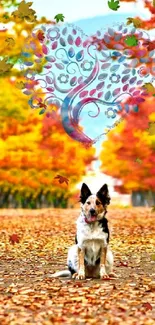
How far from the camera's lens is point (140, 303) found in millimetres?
9836

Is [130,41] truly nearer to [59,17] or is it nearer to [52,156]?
[59,17]

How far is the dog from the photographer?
11.2 m

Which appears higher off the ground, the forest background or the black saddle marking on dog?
the forest background

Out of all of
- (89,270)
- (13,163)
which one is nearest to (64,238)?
(89,270)

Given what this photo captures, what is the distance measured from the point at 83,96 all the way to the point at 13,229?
45.3 ft

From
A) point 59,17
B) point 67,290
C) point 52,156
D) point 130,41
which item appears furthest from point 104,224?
point 52,156

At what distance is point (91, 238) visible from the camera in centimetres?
1152

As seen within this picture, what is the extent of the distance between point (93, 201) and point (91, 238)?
716 millimetres

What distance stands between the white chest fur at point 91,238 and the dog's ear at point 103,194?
0.49 m

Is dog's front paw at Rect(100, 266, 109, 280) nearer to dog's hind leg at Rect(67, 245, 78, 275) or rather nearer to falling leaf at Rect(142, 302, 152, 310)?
dog's hind leg at Rect(67, 245, 78, 275)

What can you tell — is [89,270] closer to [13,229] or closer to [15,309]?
[15,309]

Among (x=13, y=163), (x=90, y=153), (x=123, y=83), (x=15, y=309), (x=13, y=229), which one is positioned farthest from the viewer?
(x=90, y=153)

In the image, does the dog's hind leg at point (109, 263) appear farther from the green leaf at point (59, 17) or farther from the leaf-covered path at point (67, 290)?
the green leaf at point (59, 17)

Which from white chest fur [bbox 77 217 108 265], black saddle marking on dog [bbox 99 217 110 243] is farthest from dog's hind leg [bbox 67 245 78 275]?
black saddle marking on dog [bbox 99 217 110 243]
